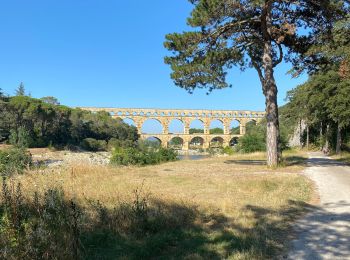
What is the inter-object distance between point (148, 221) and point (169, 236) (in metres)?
0.62

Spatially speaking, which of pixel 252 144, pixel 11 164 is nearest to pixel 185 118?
pixel 252 144

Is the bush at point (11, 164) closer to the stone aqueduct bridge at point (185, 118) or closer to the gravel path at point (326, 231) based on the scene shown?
the gravel path at point (326, 231)

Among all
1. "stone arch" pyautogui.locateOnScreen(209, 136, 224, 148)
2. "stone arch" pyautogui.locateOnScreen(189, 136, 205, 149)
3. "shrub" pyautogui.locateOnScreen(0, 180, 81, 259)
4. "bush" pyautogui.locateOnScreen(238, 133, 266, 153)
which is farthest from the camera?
"stone arch" pyautogui.locateOnScreen(189, 136, 205, 149)

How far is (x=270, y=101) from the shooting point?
17.7 meters

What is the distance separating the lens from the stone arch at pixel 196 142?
12019 cm

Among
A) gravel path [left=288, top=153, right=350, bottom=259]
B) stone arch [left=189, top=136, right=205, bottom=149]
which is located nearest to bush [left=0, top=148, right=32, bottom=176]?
gravel path [left=288, top=153, right=350, bottom=259]

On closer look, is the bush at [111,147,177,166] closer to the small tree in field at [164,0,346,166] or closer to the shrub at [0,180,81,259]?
the small tree in field at [164,0,346,166]

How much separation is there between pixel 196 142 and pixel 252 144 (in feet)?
300

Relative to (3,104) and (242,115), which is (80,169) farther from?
(242,115)

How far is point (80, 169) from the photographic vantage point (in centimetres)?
1266

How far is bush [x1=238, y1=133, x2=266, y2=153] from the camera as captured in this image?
38000mm

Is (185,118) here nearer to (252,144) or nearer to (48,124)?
(48,124)

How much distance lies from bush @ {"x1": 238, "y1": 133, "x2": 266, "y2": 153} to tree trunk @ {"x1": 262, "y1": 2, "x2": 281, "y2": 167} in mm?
20217

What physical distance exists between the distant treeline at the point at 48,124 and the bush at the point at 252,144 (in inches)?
1112
